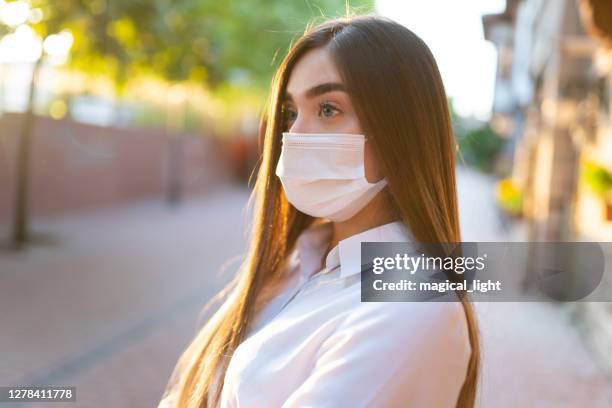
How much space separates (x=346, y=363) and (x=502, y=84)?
27.3 meters

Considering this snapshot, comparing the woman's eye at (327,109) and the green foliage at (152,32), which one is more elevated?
the green foliage at (152,32)

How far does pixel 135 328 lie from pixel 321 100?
5410 mm

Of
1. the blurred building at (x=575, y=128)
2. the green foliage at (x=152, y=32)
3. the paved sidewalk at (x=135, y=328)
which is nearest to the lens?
the paved sidewalk at (x=135, y=328)

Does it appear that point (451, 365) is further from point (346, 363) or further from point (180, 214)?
point (180, 214)

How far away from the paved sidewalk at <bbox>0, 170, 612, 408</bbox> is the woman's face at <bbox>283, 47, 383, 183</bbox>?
628 millimetres

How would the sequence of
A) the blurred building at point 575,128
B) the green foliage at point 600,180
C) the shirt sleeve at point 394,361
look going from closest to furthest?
the shirt sleeve at point 394,361 → the green foliage at point 600,180 → the blurred building at point 575,128

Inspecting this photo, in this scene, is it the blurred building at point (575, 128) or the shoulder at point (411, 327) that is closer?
the shoulder at point (411, 327)

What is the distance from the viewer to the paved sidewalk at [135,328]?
4992mm

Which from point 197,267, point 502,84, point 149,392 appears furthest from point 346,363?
point 502,84

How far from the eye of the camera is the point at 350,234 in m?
1.78

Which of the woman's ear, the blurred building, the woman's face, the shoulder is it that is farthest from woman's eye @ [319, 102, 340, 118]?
the blurred building

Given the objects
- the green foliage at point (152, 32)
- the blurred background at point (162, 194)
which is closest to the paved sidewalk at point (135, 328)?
the blurred background at point (162, 194)

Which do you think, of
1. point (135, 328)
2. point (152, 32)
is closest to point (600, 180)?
point (135, 328)

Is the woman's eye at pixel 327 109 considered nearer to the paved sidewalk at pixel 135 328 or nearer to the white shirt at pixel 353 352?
the white shirt at pixel 353 352
